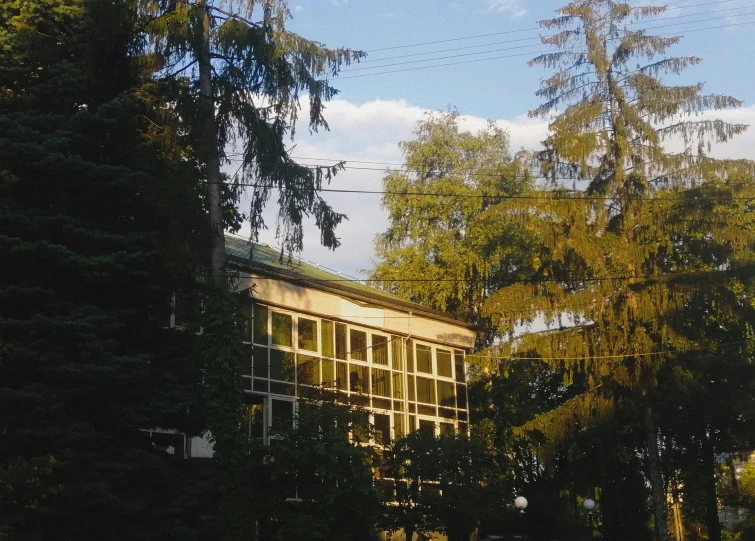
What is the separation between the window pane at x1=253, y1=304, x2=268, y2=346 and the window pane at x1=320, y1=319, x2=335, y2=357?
8.08 ft

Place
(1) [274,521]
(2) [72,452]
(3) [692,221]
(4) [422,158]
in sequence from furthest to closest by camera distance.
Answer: (4) [422,158] → (3) [692,221] → (1) [274,521] → (2) [72,452]

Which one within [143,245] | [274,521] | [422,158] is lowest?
[274,521]

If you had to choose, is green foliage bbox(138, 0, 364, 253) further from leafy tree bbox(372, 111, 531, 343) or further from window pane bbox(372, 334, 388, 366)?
leafy tree bbox(372, 111, 531, 343)

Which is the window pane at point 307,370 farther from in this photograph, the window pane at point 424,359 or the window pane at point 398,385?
the window pane at point 424,359

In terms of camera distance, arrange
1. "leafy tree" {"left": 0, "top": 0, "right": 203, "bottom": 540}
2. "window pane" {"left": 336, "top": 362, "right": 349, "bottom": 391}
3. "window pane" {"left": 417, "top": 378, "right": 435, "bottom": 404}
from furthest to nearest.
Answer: "window pane" {"left": 417, "top": 378, "right": 435, "bottom": 404} → "window pane" {"left": 336, "top": 362, "right": 349, "bottom": 391} → "leafy tree" {"left": 0, "top": 0, "right": 203, "bottom": 540}

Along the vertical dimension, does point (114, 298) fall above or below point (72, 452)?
above

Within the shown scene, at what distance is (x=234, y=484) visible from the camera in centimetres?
1989

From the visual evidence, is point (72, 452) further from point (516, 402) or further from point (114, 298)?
point (516, 402)

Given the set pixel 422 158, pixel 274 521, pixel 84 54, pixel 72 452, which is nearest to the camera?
pixel 72 452

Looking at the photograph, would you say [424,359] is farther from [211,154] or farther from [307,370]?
[211,154]

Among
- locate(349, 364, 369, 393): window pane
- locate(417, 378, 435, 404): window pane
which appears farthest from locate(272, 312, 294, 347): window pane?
locate(417, 378, 435, 404): window pane

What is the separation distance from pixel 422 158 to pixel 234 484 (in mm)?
26201

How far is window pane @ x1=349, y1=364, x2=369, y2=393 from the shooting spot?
29.4 m

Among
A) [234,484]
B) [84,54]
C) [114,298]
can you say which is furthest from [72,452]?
[84,54]
